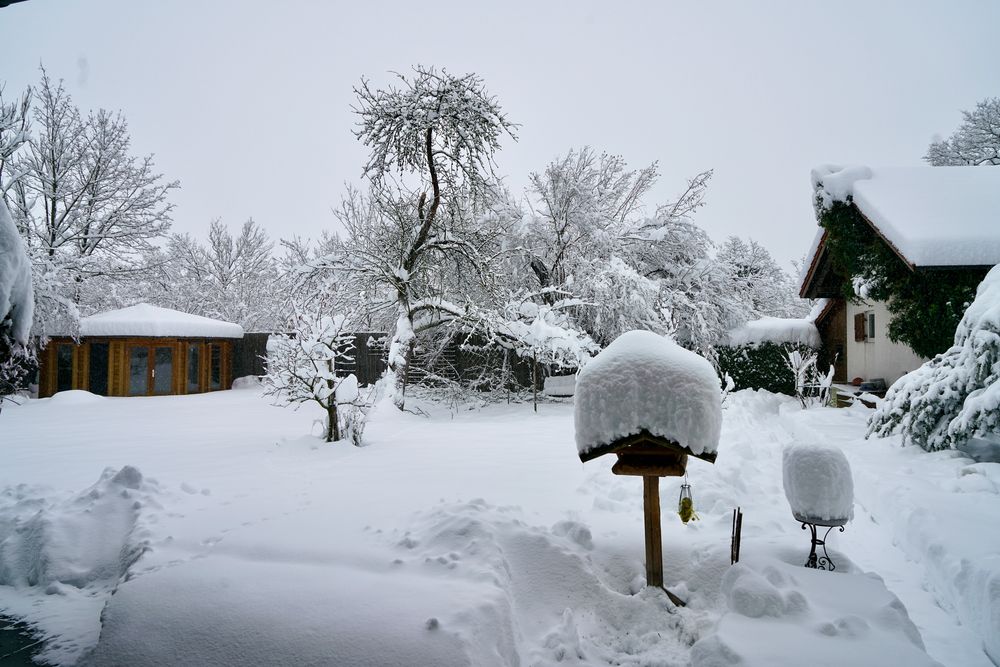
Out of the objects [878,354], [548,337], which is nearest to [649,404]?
[548,337]

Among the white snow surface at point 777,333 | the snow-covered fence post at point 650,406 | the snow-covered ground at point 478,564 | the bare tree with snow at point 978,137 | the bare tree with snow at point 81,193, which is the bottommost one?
the snow-covered ground at point 478,564

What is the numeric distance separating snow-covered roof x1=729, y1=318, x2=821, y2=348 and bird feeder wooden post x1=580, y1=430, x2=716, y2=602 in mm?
13810

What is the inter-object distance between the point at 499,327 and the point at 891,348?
814 centimetres

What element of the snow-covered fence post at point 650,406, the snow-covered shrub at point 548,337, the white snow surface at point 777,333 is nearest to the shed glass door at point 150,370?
the snow-covered shrub at point 548,337

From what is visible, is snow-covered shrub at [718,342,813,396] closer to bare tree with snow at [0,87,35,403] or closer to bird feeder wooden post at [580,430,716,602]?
bird feeder wooden post at [580,430,716,602]

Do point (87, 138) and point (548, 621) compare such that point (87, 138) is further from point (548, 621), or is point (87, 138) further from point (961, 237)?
point (961, 237)

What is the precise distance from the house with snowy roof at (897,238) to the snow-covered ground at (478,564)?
418 cm

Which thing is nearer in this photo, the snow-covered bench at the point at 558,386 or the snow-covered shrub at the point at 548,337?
the snow-covered shrub at the point at 548,337

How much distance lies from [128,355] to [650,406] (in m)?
20.1

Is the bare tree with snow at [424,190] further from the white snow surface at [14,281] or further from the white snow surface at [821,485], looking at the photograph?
the white snow surface at [821,485]

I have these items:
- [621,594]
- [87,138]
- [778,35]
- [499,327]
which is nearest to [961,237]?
[499,327]

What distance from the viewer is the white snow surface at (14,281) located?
11.5ft

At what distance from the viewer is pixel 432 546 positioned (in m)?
3.42

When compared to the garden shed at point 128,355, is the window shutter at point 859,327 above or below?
above
